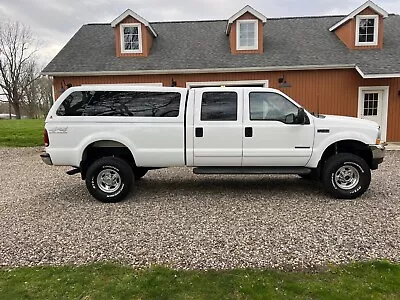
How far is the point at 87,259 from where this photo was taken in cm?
361

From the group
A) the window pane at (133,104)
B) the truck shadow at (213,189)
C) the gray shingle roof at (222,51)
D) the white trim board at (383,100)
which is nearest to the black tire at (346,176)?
the truck shadow at (213,189)

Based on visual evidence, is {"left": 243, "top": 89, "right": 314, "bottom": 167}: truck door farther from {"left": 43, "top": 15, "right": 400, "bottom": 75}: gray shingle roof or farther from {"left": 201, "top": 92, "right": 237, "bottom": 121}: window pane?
{"left": 43, "top": 15, "right": 400, "bottom": 75}: gray shingle roof

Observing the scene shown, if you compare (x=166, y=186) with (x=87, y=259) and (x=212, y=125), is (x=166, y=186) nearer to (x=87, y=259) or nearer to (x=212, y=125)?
(x=212, y=125)

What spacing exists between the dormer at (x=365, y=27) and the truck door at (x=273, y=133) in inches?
376

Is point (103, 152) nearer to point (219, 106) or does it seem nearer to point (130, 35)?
point (219, 106)

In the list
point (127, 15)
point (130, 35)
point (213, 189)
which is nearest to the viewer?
point (213, 189)

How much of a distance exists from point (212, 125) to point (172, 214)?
174 centimetres

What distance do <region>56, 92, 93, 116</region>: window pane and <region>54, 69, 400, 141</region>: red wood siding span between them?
7262 mm

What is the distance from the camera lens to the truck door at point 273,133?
5.55 metres

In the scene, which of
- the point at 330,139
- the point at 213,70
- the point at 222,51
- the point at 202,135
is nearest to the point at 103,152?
the point at 202,135

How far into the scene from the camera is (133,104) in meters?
5.65

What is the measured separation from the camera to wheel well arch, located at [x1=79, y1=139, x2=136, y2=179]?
18.6 ft

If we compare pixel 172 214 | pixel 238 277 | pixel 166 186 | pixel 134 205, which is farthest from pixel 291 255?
pixel 166 186

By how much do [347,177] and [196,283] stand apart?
3886mm
